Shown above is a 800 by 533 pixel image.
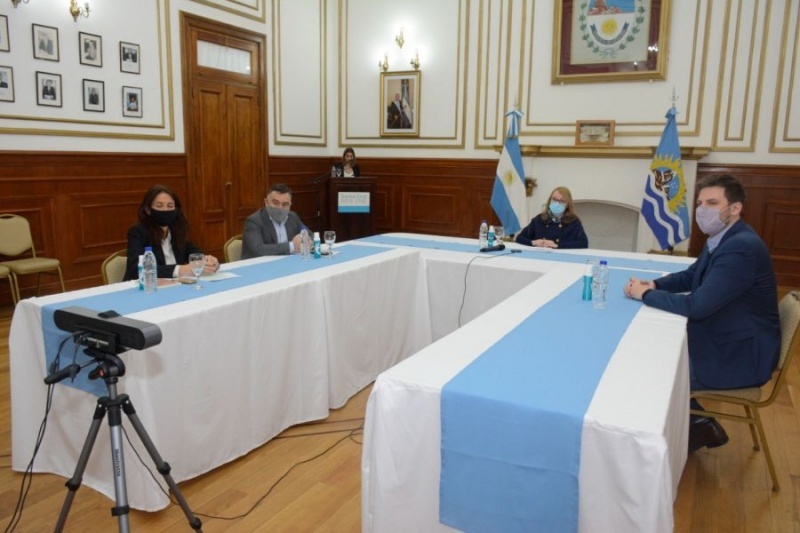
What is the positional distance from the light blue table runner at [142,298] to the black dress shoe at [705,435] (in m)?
2.03

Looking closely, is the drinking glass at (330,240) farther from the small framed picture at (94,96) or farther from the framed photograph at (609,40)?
the framed photograph at (609,40)

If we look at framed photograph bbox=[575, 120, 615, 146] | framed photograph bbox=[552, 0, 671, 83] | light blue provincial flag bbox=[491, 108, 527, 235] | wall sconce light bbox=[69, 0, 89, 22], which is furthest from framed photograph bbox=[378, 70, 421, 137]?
wall sconce light bbox=[69, 0, 89, 22]

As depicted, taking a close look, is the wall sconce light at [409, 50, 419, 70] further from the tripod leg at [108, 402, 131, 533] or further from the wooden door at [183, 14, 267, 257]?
the tripod leg at [108, 402, 131, 533]

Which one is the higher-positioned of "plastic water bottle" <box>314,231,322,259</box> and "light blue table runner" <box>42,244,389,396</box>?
"plastic water bottle" <box>314,231,322,259</box>

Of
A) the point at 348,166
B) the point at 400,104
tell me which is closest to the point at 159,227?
the point at 348,166

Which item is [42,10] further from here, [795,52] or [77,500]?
[795,52]

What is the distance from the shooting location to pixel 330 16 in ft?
27.0

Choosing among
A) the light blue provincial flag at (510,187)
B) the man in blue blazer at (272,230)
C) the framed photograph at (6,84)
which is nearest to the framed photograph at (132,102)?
the framed photograph at (6,84)

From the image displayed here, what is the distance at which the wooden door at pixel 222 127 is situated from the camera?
21.3ft

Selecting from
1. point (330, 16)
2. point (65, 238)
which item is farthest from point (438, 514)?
point (330, 16)

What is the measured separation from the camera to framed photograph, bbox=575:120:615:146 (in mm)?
6785

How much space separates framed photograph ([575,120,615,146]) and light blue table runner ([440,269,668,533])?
5.65m

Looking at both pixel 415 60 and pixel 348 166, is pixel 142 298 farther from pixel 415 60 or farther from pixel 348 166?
pixel 415 60

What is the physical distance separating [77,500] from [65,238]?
380cm
